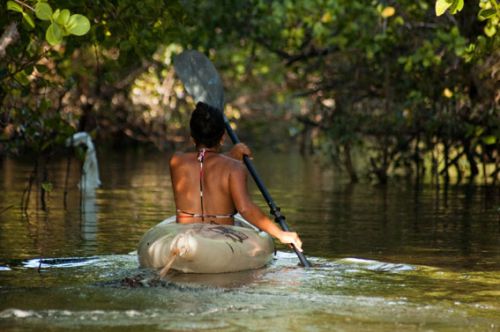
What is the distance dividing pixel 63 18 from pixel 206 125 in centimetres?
224

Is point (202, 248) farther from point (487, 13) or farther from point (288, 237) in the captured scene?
point (487, 13)

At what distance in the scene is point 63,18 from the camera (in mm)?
7660

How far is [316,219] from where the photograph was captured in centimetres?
1534

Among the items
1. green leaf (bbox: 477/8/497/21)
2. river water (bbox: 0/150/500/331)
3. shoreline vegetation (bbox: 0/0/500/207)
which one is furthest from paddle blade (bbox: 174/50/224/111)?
green leaf (bbox: 477/8/497/21)

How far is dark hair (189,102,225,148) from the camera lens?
961cm

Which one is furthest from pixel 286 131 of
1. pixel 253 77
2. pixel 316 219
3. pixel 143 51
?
pixel 143 51

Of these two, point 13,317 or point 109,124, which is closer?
point 13,317

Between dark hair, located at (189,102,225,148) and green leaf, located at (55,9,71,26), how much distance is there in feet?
6.94

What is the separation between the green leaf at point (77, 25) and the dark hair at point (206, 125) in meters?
2.08

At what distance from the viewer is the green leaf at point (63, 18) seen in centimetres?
764

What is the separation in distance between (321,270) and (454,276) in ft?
3.47

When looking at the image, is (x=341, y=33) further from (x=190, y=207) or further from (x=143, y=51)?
(x=190, y=207)

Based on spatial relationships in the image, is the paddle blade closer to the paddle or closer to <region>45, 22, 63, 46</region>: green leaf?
the paddle

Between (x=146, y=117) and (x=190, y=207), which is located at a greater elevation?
(x=146, y=117)
